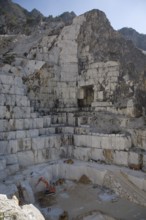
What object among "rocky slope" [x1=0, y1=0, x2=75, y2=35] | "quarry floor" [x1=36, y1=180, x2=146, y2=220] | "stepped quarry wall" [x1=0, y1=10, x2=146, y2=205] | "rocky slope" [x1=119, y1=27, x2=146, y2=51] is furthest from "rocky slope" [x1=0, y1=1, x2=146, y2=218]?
"rocky slope" [x1=119, y1=27, x2=146, y2=51]

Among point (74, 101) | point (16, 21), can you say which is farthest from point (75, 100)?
point (16, 21)

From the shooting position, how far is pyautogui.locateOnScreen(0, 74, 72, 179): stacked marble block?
8.37 m

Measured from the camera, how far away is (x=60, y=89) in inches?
471

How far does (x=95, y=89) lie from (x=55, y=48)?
315 cm

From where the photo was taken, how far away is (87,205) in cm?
704

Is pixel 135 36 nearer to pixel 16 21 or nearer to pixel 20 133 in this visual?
pixel 16 21

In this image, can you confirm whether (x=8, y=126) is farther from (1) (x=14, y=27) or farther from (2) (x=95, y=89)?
(1) (x=14, y=27)

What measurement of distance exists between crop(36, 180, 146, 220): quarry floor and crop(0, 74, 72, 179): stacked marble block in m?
1.45

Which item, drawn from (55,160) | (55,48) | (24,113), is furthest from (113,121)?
(55,48)

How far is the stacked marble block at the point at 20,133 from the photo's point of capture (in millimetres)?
8367

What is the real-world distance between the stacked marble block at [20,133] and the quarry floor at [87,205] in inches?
56.9

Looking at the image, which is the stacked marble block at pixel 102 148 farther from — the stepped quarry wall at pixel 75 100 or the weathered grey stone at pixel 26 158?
the weathered grey stone at pixel 26 158

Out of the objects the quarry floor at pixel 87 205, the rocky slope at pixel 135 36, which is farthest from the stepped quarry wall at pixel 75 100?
the rocky slope at pixel 135 36

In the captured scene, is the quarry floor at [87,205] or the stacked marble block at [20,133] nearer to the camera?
the quarry floor at [87,205]
